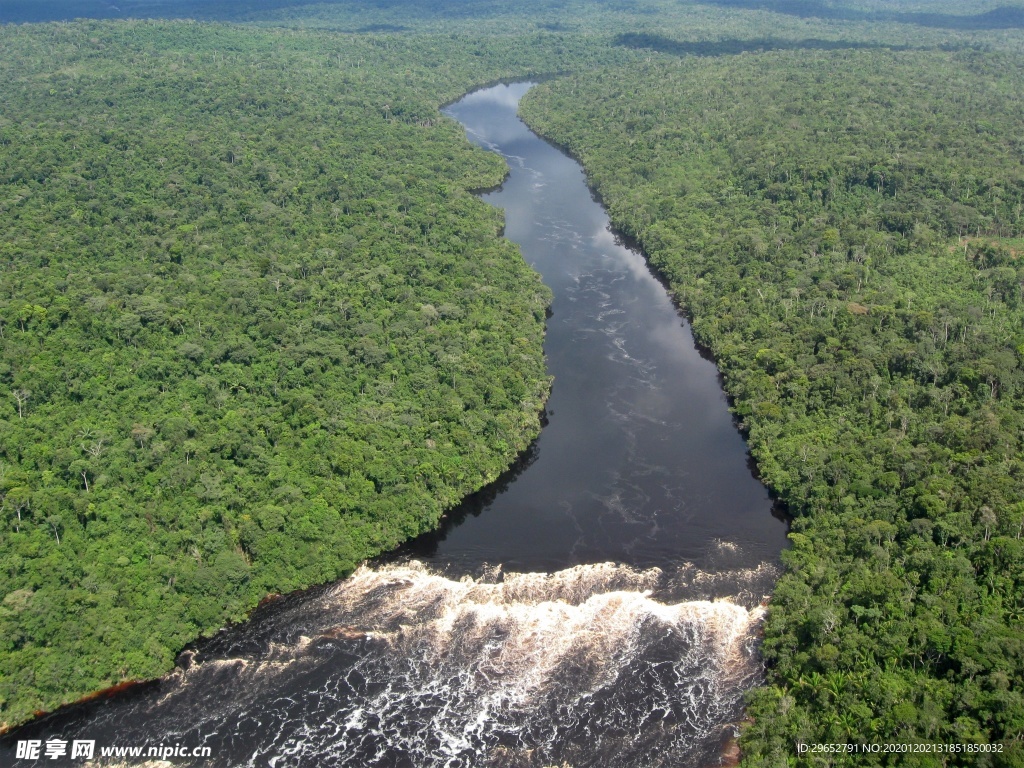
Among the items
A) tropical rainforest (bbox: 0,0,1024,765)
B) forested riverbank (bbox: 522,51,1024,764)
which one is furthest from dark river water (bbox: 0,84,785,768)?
forested riverbank (bbox: 522,51,1024,764)

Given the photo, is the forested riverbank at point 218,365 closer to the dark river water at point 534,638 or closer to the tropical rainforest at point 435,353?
the tropical rainforest at point 435,353

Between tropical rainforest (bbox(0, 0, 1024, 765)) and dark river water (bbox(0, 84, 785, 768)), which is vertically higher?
tropical rainforest (bbox(0, 0, 1024, 765))

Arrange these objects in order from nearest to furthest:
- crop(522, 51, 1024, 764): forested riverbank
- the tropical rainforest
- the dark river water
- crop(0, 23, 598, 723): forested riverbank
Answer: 1. crop(522, 51, 1024, 764): forested riverbank
2. the dark river water
3. the tropical rainforest
4. crop(0, 23, 598, 723): forested riverbank

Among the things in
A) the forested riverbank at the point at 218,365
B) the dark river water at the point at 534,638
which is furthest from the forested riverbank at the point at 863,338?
the forested riverbank at the point at 218,365

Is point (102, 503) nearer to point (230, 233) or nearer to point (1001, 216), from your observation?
point (230, 233)

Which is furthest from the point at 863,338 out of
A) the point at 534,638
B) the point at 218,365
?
the point at 218,365

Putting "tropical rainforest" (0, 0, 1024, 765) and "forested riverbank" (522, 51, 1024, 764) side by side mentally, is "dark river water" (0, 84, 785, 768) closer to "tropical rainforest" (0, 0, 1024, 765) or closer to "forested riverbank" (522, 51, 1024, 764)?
"tropical rainforest" (0, 0, 1024, 765)

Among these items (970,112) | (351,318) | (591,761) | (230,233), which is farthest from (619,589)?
(970,112)
